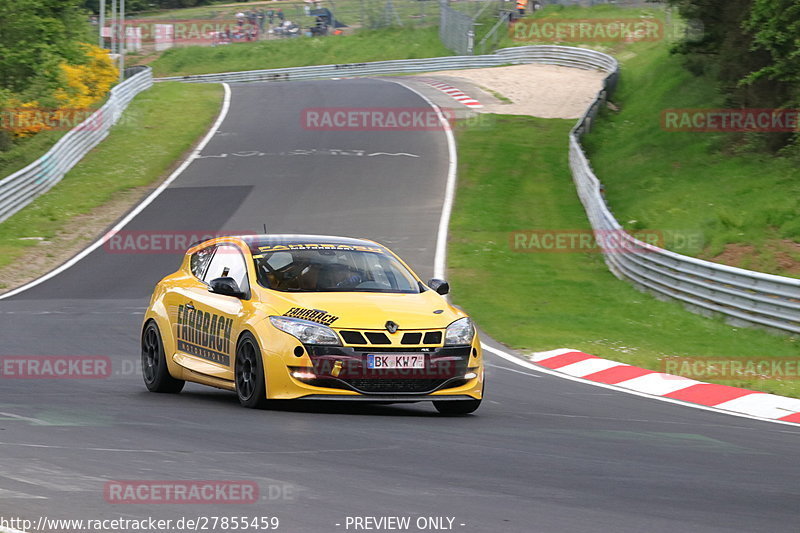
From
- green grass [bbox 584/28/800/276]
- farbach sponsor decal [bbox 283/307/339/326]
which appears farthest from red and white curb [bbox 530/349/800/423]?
green grass [bbox 584/28/800/276]

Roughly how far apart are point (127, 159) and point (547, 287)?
19.0 meters

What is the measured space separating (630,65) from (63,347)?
1687 inches

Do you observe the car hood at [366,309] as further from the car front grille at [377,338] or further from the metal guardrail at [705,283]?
the metal guardrail at [705,283]

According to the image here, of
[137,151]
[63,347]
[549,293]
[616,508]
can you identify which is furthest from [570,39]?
[616,508]

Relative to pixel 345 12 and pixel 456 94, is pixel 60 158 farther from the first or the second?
pixel 345 12

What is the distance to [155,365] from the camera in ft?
39.6

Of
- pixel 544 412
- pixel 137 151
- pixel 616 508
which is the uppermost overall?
pixel 616 508

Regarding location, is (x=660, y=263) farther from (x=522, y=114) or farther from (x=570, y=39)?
(x=570, y=39)

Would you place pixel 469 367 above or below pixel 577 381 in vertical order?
above

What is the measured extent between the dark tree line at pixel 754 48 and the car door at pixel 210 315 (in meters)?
18.0

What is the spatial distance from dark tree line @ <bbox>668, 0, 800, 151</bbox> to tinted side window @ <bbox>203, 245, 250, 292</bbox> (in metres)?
18.0

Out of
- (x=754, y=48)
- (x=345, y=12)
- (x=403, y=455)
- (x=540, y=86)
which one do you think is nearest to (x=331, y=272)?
(x=403, y=455)

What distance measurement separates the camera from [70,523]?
20.0 feet

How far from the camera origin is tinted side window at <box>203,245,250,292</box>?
11.2m
